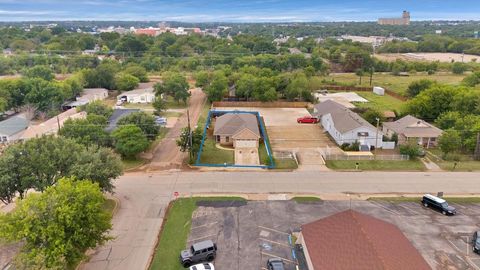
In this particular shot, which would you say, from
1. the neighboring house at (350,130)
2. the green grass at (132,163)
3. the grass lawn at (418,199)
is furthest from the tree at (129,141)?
the neighboring house at (350,130)

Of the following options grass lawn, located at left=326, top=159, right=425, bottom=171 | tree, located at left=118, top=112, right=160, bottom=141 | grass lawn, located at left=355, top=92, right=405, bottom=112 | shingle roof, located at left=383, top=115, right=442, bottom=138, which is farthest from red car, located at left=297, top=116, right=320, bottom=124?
tree, located at left=118, top=112, right=160, bottom=141

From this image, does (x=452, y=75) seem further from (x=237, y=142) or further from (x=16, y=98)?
(x=16, y=98)

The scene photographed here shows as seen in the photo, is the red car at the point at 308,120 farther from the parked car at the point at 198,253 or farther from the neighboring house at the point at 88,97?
the neighboring house at the point at 88,97

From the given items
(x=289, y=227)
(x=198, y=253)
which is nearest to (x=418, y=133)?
(x=289, y=227)

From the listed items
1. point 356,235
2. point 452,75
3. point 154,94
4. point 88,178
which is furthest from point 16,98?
point 452,75

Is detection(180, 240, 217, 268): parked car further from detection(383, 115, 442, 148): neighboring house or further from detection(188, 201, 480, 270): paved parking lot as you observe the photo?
detection(383, 115, 442, 148): neighboring house

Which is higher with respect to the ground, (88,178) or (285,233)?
(88,178)

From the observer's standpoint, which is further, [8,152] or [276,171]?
[276,171]

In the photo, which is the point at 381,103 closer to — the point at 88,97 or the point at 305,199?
the point at 305,199
